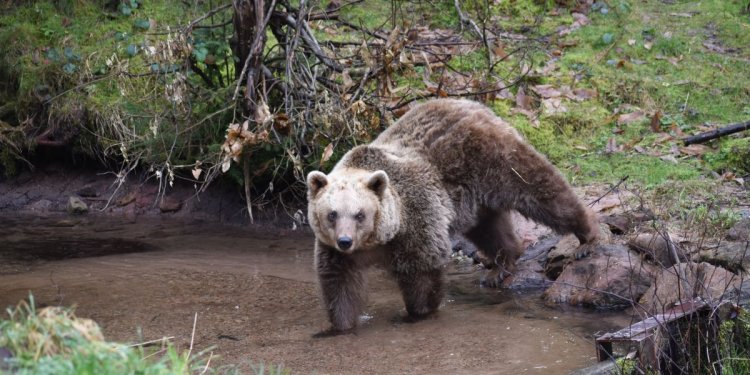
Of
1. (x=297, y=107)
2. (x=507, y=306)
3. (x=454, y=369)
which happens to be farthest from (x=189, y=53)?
(x=454, y=369)

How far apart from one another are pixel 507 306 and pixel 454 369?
76.4 inches

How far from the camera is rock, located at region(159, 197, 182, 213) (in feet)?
36.6

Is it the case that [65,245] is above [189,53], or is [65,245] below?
below

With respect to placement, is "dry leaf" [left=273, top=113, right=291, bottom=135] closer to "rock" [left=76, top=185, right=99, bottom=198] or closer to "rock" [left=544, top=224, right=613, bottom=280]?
"rock" [left=544, top=224, right=613, bottom=280]

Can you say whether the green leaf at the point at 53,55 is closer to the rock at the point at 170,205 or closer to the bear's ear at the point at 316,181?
the rock at the point at 170,205

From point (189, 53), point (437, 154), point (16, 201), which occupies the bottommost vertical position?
point (16, 201)

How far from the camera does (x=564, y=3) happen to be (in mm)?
13938

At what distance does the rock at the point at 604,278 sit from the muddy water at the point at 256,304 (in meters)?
0.19

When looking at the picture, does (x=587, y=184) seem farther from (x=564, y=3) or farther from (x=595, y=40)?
(x=564, y=3)

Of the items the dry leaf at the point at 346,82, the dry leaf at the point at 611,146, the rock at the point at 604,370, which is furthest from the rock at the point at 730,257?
the dry leaf at the point at 346,82

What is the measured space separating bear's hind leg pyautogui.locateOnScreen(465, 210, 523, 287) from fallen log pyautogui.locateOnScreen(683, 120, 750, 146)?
117 inches

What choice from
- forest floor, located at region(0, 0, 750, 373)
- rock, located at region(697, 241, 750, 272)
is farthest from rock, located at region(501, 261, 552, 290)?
rock, located at region(697, 241, 750, 272)

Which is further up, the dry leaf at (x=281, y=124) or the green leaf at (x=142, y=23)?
the green leaf at (x=142, y=23)

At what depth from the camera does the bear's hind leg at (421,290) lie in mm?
7477
